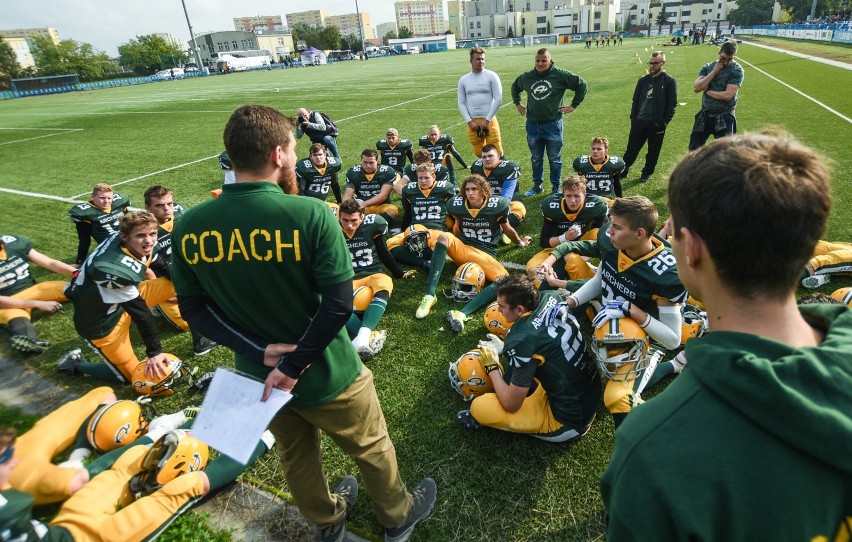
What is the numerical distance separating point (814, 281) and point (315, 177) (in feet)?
23.7

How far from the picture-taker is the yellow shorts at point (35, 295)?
5.64m

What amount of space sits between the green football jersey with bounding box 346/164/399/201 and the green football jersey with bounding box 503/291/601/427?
5.22m

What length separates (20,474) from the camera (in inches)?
118

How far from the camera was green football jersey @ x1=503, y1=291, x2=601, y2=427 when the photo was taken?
10.5 ft

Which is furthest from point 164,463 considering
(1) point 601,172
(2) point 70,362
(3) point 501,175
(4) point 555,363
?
(1) point 601,172

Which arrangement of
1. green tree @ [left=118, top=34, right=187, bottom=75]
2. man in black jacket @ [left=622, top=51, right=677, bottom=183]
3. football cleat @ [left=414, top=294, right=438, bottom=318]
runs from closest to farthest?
football cleat @ [left=414, top=294, right=438, bottom=318] → man in black jacket @ [left=622, top=51, right=677, bottom=183] → green tree @ [left=118, top=34, right=187, bottom=75]

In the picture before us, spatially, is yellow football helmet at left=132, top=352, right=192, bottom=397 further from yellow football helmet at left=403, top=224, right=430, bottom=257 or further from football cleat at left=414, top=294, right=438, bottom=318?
yellow football helmet at left=403, top=224, right=430, bottom=257

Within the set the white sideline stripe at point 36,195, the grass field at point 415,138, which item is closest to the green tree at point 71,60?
the grass field at point 415,138

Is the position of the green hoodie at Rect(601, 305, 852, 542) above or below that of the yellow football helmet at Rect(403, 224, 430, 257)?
above

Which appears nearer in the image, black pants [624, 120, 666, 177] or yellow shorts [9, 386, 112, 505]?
yellow shorts [9, 386, 112, 505]

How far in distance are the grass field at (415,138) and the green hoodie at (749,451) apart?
7cm

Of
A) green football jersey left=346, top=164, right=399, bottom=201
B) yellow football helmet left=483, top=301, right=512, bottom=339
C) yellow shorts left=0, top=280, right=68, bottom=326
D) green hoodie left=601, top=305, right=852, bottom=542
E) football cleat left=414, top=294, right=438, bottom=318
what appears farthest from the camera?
green football jersey left=346, top=164, right=399, bottom=201

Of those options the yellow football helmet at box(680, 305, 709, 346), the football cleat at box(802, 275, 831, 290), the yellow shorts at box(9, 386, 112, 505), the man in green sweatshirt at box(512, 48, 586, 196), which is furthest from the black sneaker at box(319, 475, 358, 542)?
the man in green sweatshirt at box(512, 48, 586, 196)

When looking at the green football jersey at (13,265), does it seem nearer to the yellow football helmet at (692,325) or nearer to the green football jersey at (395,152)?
the green football jersey at (395,152)
